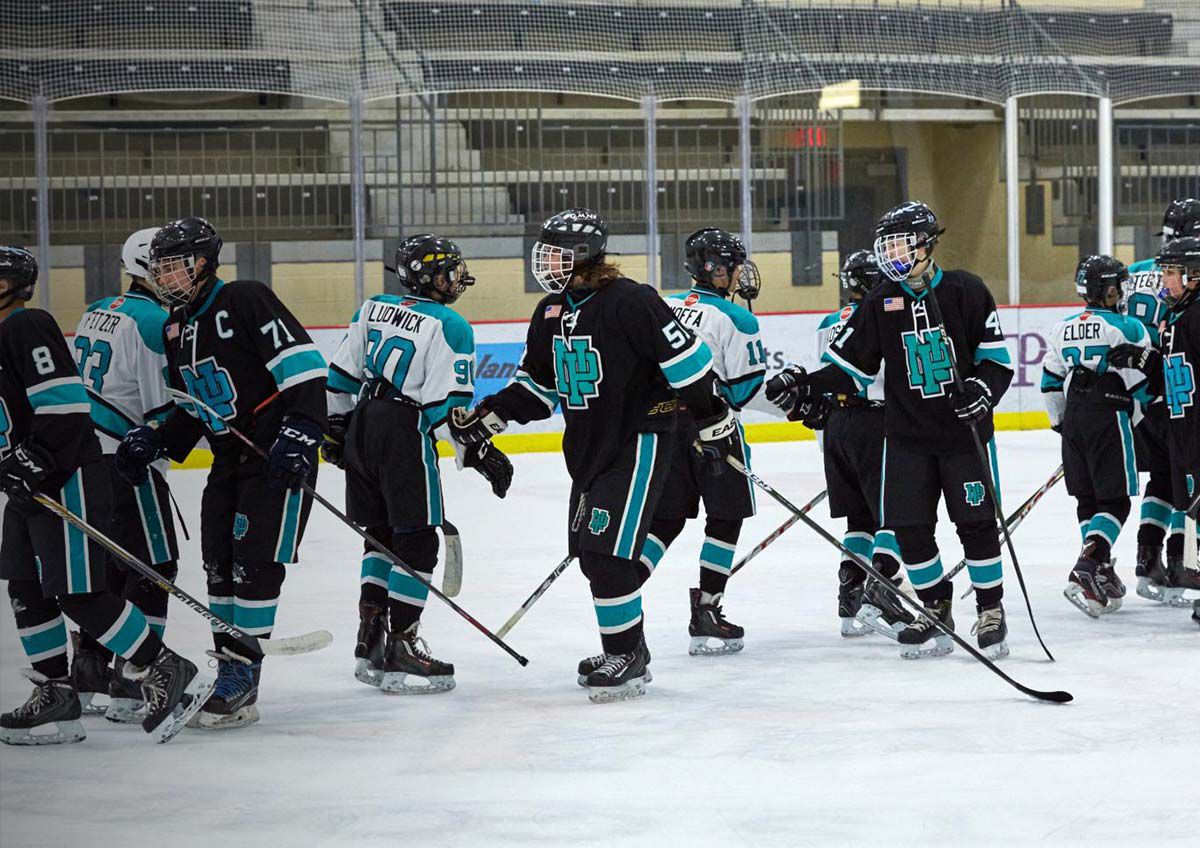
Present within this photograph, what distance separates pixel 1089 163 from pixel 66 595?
9375mm

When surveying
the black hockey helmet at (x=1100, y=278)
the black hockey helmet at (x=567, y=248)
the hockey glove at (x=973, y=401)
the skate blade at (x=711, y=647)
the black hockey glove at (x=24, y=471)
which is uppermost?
the black hockey helmet at (x=567, y=248)

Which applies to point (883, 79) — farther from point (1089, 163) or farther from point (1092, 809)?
point (1092, 809)

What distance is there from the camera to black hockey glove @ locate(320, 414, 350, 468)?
4.08 m

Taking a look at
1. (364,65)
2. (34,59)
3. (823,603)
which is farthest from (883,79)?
(823,603)

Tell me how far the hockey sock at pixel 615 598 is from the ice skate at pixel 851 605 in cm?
92

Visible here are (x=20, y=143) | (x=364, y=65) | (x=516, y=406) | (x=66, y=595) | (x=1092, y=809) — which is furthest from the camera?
(x=364, y=65)

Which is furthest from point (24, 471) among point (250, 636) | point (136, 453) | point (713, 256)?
point (713, 256)

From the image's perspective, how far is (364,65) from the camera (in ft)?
34.9

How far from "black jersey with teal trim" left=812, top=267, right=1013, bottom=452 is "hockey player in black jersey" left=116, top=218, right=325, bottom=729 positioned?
147 centimetres

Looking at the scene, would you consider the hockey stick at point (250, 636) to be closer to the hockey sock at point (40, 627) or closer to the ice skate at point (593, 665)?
the hockey sock at point (40, 627)

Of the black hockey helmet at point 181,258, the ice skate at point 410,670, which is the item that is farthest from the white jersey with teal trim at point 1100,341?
the black hockey helmet at point 181,258

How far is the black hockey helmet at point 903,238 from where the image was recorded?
394 cm

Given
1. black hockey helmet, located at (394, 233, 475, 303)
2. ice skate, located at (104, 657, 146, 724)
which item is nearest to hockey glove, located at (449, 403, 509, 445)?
black hockey helmet, located at (394, 233, 475, 303)

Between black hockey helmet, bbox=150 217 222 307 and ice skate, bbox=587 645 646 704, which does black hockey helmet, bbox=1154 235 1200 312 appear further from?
black hockey helmet, bbox=150 217 222 307
